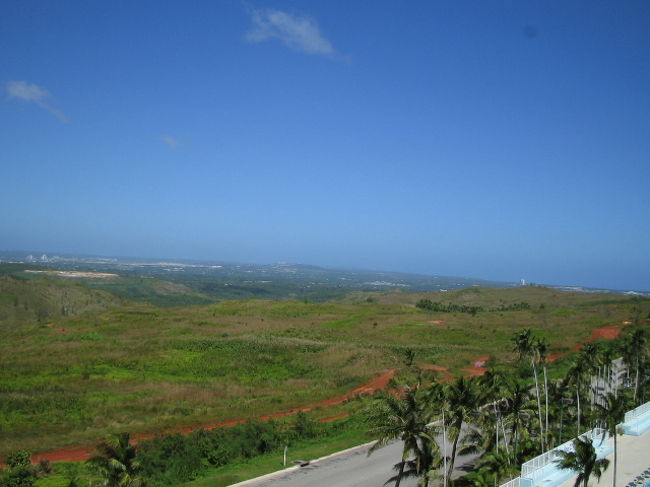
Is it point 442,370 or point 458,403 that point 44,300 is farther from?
point 458,403

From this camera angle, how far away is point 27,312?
126812 millimetres

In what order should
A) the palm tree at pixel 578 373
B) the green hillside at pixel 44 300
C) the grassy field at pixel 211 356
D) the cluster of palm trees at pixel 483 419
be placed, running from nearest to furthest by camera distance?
the cluster of palm trees at pixel 483 419, the palm tree at pixel 578 373, the grassy field at pixel 211 356, the green hillside at pixel 44 300

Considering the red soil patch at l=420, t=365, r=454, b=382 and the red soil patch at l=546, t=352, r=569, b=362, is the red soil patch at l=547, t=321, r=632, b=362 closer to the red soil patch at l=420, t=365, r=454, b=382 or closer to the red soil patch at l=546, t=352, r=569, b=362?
the red soil patch at l=546, t=352, r=569, b=362

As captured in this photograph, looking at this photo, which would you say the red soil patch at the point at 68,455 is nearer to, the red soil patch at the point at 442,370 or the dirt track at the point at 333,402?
the dirt track at the point at 333,402

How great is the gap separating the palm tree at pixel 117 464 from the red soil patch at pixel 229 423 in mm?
14033

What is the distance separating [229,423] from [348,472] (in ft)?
43.0

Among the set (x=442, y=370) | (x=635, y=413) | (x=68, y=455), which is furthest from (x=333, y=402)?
(x=635, y=413)

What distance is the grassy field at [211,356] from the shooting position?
127 feet

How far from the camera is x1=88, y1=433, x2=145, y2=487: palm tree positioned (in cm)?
1666

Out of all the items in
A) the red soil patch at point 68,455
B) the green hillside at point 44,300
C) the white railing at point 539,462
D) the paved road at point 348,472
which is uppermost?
the white railing at point 539,462

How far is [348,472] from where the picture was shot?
2664 cm

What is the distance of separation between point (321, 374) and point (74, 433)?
94.3 ft

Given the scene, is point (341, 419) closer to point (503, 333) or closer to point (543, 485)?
point (543, 485)

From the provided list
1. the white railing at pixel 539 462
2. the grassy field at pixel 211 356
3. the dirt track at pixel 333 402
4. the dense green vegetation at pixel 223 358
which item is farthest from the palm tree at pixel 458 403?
the grassy field at pixel 211 356
